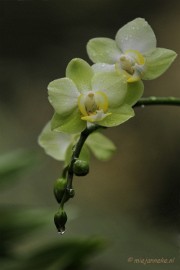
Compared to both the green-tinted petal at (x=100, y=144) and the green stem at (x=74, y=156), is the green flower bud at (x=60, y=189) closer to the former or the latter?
the green stem at (x=74, y=156)

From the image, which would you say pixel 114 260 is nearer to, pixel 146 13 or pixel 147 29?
pixel 147 29

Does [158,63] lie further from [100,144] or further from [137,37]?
[100,144]

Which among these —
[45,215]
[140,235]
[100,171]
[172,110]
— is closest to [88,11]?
[172,110]

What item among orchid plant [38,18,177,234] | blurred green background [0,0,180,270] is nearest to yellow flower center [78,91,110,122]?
orchid plant [38,18,177,234]

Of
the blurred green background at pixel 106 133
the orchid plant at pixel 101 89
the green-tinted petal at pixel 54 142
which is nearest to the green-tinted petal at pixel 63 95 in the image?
the orchid plant at pixel 101 89

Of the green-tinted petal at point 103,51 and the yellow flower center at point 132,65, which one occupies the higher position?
the green-tinted petal at point 103,51

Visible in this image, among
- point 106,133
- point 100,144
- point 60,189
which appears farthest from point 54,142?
point 106,133

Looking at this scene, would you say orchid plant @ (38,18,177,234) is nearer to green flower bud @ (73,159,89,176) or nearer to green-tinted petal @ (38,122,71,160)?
green flower bud @ (73,159,89,176)
